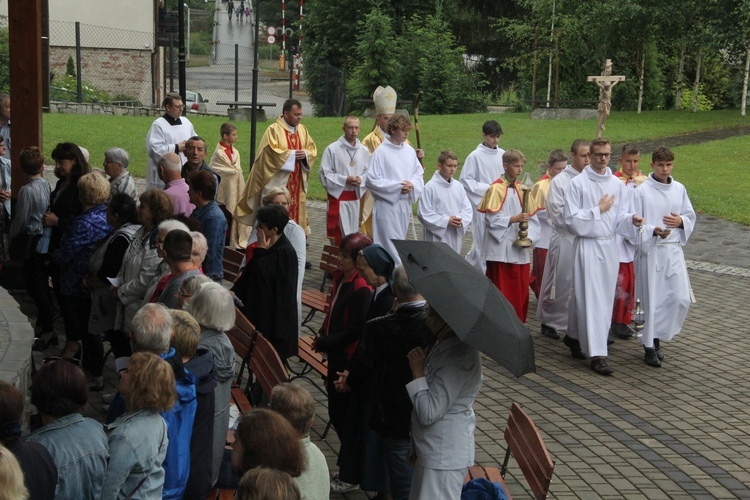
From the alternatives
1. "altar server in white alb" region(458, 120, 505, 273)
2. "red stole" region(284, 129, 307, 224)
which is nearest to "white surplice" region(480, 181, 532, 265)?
"altar server in white alb" region(458, 120, 505, 273)

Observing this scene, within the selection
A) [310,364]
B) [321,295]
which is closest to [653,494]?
[310,364]

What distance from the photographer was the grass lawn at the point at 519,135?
73.5ft

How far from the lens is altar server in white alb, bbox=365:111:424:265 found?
39.7 ft

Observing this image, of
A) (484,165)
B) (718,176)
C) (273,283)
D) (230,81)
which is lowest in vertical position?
(718,176)

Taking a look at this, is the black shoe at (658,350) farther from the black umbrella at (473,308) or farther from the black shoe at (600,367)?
the black umbrella at (473,308)

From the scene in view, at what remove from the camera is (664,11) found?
3516cm

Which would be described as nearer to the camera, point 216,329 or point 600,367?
point 216,329

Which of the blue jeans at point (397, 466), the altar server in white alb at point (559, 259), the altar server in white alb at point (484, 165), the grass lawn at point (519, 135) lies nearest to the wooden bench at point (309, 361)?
the blue jeans at point (397, 466)

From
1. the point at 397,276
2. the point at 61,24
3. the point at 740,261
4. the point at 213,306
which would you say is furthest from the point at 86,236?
the point at 61,24

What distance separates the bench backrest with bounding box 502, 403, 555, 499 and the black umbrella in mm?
435

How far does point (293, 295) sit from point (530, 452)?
8.01 feet

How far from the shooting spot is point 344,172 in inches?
519

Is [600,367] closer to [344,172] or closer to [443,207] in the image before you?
[443,207]

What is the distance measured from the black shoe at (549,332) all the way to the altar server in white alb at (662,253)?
3.53 feet
